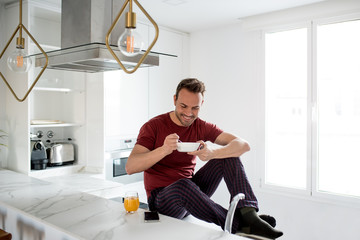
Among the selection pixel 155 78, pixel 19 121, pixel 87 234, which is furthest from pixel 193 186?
pixel 155 78

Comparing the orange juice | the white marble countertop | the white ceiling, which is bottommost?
the white marble countertop

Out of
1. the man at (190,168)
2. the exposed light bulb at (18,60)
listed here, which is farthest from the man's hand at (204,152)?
the exposed light bulb at (18,60)

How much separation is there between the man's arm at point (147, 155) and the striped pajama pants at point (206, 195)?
0.58ft

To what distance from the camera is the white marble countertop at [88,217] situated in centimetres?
145

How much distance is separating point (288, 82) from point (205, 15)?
1106 millimetres

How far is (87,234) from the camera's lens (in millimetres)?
1448

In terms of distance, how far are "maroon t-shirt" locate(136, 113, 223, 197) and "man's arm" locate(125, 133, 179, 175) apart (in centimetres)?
7

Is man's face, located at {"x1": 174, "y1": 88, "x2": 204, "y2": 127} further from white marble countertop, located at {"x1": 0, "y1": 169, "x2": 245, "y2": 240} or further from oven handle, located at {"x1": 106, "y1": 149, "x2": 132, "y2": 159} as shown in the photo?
oven handle, located at {"x1": 106, "y1": 149, "x2": 132, "y2": 159}

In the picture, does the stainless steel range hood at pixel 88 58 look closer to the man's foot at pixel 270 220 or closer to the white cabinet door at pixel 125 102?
the man's foot at pixel 270 220

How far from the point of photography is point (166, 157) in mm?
2209

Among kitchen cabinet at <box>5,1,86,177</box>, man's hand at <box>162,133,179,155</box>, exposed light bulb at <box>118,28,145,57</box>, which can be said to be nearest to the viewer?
exposed light bulb at <box>118,28,145,57</box>

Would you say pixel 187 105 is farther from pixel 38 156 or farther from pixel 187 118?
pixel 38 156

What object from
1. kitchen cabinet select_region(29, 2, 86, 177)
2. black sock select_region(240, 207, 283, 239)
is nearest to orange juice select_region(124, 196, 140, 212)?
black sock select_region(240, 207, 283, 239)

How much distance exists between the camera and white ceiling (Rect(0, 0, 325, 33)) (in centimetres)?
316
